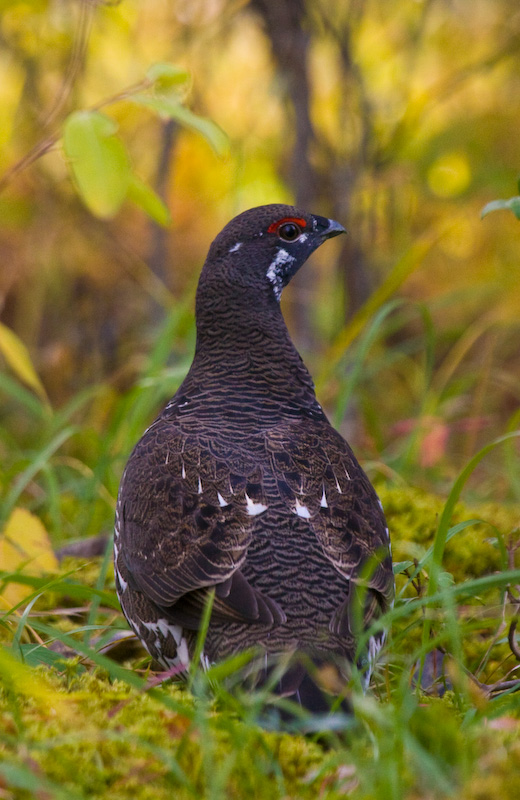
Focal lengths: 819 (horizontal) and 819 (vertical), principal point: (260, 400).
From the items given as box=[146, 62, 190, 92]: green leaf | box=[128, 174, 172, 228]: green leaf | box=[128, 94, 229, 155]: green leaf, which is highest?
box=[146, 62, 190, 92]: green leaf

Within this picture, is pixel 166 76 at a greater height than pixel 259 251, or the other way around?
pixel 166 76

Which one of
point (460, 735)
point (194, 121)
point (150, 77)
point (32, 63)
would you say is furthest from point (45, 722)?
point (32, 63)

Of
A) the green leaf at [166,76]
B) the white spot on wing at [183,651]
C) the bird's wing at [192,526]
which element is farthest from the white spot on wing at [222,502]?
the green leaf at [166,76]

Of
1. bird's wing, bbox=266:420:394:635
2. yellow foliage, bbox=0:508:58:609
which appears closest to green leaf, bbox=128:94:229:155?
bird's wing, bbox=266:420:394:635

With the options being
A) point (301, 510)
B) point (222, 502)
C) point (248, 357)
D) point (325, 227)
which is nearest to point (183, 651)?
point (222, 502)

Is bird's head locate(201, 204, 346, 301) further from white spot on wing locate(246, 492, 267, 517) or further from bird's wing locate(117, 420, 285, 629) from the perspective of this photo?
white spot on wing locate(246, 492, 267, 517)

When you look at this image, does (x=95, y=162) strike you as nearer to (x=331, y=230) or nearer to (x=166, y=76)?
(x=166, y=76)

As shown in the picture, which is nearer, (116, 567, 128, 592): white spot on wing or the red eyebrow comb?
(116, 567, 128, 592): white spot on wing

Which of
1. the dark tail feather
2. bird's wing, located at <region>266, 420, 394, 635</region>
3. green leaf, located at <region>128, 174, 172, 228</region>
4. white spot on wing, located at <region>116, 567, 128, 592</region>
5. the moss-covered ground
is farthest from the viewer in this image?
green leaf, located at <region>128, 174, 172, 228</region>

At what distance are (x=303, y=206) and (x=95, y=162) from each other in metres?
4.17

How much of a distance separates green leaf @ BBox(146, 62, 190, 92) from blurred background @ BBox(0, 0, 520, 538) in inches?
67.5

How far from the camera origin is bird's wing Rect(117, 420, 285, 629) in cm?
299

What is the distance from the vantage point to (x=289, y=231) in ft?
14.4

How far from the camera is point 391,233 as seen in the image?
8789mm
